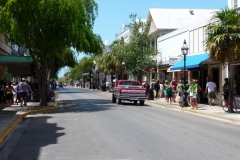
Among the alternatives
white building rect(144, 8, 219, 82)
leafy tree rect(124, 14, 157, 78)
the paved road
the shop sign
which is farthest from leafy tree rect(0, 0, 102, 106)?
leafy tree rect(124, 14, 157, 78)

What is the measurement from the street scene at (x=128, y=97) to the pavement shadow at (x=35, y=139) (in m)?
0.03

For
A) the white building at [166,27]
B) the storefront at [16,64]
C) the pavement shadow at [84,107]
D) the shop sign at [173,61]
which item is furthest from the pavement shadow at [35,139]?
the white building at [166,27]

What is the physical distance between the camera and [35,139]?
455 inches

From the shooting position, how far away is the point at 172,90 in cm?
2842

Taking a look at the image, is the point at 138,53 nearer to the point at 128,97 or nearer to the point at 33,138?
the point at 128,97

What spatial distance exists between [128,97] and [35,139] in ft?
51.5

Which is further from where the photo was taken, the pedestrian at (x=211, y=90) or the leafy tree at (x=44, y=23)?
the pedestrian at (x=211, y=90)

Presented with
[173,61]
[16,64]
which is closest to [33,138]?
[16,64]

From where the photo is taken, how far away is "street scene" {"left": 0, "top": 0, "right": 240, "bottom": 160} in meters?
9.93

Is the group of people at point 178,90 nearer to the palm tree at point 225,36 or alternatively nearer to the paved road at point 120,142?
the palm tree at point 225,36

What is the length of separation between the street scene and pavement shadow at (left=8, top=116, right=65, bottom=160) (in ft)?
0.09

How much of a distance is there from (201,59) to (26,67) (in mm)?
16196

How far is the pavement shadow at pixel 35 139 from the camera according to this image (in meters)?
9.24

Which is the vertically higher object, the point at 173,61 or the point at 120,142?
the point at 173,61
